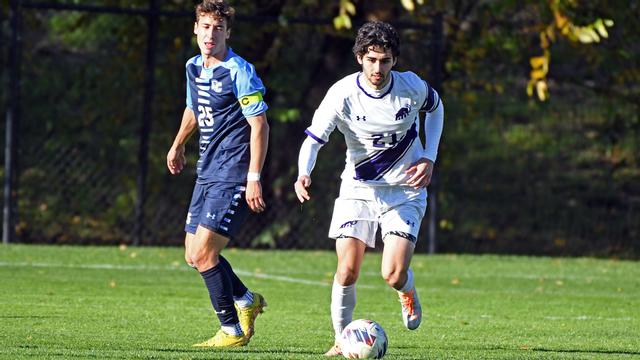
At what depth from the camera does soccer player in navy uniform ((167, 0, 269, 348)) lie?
26.5 ft

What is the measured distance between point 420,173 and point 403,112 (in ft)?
1.21

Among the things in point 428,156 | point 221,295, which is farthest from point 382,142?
point 221,295

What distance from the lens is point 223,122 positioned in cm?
825

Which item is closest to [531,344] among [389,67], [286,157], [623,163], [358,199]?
[358,199]

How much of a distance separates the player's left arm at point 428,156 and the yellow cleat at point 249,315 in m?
1.24

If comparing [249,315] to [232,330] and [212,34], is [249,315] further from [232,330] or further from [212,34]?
[212,34]

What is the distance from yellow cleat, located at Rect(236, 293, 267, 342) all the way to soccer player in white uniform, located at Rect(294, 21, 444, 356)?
0.57 meters

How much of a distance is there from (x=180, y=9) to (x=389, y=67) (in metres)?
10.6

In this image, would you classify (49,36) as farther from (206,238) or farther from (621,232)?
(206,238)

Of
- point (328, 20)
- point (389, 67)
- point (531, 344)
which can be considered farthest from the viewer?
point (328, 20)

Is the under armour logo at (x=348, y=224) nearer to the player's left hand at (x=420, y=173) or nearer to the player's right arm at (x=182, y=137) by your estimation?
the player's left hand at (x=420, y=173)

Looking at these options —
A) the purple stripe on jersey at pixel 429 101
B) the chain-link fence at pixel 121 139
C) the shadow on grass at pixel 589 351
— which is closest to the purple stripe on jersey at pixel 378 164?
the purple stripe on jersey at pixel 429 101

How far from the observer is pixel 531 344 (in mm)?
8719

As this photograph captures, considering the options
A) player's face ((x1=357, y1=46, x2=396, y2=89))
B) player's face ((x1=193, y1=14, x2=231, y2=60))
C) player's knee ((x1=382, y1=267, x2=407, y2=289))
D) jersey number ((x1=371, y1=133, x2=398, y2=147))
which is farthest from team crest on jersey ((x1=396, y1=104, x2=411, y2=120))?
player's face ((x1=193, y1=14, x2=231, y2=60))
